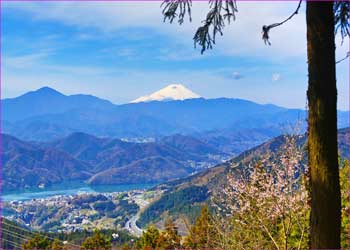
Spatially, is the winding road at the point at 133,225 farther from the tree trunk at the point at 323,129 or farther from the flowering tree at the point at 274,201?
the tree trunk at the point at 323,129

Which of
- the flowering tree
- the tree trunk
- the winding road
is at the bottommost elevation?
the winding road

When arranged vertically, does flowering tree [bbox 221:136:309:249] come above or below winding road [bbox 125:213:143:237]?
above

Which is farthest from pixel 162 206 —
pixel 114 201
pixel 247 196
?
pixel 247 196

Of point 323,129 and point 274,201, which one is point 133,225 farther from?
point 323,129

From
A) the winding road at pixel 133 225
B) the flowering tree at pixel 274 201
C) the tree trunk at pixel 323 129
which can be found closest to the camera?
the tree trunk at pixel 323 129

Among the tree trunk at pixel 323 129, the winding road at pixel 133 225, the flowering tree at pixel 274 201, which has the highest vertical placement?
the tree trunk at pixel 323 129

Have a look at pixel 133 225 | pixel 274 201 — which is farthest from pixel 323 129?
pixel 133 225

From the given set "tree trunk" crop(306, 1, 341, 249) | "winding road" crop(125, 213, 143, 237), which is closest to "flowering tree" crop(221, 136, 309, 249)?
"tree trunk" crop(306, 1, 341, 249)

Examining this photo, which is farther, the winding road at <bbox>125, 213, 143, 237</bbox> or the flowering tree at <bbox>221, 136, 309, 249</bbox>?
the winding road at <bbox>125, 213, 143, 237</bbox>

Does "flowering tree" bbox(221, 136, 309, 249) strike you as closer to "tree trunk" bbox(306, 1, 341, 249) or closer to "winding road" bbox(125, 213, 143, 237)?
"tree trunk" bbox(306, 1, 341, 249)

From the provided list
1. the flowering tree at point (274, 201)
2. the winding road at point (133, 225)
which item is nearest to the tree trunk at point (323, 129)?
the flowering tree at point (274, 201)
